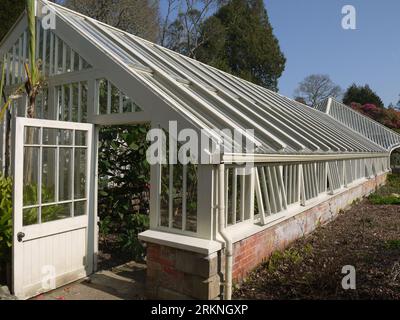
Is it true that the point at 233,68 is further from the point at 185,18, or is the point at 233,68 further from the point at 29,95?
the point at 29,95

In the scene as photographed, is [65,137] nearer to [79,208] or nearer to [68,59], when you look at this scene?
[79,208]

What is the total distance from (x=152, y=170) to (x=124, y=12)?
697 inches

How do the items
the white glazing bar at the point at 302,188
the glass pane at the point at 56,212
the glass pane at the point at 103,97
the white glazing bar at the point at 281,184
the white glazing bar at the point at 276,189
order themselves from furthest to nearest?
the white glazing bar at the point at 302,188
the white glazing bar at the point at 281,184
the white glazing bar at the point at 276,189
the glass pane at the point at 103,97
the glass pane at the point at 56,212

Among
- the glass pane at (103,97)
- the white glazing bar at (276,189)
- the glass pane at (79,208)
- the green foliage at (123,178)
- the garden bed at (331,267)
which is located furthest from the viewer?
the green foliage at (123,178)

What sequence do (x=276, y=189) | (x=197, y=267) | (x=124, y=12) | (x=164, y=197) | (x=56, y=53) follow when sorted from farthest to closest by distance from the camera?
(x=124, y=12), (x=276, y=189), (x=56, y=53), (x=164, y=197), (x=197, y=267)

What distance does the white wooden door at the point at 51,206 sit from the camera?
14.3 feet

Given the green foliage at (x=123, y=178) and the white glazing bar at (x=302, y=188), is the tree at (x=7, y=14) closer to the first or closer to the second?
the green foliage at (x=123, y=178)

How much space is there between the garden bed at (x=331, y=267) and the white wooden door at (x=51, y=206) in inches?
93.3

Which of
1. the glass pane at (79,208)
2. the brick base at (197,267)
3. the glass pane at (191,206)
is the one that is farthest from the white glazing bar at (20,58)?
the brick base at (197,267)

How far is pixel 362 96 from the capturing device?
41.2 metres

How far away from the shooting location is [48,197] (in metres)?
4.87

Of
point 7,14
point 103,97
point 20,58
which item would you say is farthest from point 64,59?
point 7,14

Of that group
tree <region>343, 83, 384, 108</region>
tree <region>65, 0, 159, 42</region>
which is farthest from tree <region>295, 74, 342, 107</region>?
tree <region>65, 0, 159, 42</region>

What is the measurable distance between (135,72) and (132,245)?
2.86m
